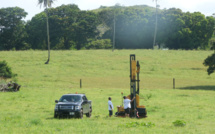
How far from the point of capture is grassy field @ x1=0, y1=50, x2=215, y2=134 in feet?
62.8

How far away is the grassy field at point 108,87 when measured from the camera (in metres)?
19.1

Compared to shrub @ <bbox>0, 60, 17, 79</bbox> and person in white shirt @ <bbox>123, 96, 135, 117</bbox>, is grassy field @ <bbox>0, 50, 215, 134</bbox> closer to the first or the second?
person in white shirt @ <bbox>123, 96, 135, 117</bbox>

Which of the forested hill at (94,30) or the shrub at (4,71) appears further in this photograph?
the forested hill at (94,30)

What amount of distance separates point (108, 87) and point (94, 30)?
70.8 meters

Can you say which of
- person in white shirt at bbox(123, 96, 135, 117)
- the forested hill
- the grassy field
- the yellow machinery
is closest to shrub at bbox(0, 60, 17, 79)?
the grassy field

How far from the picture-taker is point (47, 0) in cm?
7044

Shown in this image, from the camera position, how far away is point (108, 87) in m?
50.2

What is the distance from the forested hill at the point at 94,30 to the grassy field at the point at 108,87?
2125cm

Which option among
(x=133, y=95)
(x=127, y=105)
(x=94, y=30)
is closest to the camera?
(x=127, y=105)

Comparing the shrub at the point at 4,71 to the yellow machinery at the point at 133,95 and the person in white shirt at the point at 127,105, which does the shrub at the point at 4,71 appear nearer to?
the yellow machinery at the point at 133,95

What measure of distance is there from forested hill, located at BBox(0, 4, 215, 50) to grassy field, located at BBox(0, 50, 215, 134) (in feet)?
69.7

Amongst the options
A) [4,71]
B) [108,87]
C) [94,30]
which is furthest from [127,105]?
[94,30]

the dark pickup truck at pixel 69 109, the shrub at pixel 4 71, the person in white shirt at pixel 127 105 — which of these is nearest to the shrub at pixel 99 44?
the shrub at pixel 4 71

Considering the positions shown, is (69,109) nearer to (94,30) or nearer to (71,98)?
(71,98)
